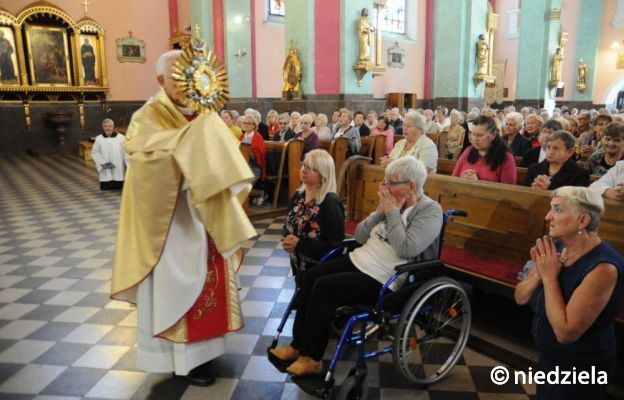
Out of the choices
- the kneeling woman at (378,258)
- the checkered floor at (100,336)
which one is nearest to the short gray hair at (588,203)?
the kneeling woman at (378,258)

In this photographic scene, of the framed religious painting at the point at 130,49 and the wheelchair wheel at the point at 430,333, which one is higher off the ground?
the framed religious painting at the point at 130,49

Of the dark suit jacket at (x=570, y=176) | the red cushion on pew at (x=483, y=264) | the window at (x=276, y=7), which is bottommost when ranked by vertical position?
the red cushion on pew at (x=483, y=264)

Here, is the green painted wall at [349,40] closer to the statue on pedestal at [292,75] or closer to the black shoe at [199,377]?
the statue on pedestal at [292,75]

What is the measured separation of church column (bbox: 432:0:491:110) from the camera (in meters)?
13.1

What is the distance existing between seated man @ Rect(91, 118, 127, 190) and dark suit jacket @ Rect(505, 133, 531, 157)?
248 inches

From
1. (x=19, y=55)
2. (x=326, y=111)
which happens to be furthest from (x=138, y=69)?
(x=326, y=111)

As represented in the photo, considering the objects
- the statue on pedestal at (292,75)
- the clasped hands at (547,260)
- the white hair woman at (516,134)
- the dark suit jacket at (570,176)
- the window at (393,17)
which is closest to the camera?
the clasped hands at (547,260)

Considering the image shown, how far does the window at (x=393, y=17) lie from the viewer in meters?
17.7

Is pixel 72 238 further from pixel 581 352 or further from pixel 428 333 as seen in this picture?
pixel 581 352

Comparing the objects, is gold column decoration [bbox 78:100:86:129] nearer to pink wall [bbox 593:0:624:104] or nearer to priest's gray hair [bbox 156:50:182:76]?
priest's gray hair [bbox 156:50:182:76]

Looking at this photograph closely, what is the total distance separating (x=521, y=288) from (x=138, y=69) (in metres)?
15.8

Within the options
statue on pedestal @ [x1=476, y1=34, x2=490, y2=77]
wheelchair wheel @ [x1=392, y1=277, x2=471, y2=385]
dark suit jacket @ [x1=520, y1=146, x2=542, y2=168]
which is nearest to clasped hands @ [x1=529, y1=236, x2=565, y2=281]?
wheelchair wheel @ [x1=392, y1=277, x2=471, y2=385]

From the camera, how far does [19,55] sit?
44.6ft

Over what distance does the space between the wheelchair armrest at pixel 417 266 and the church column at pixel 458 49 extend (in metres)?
11.7
